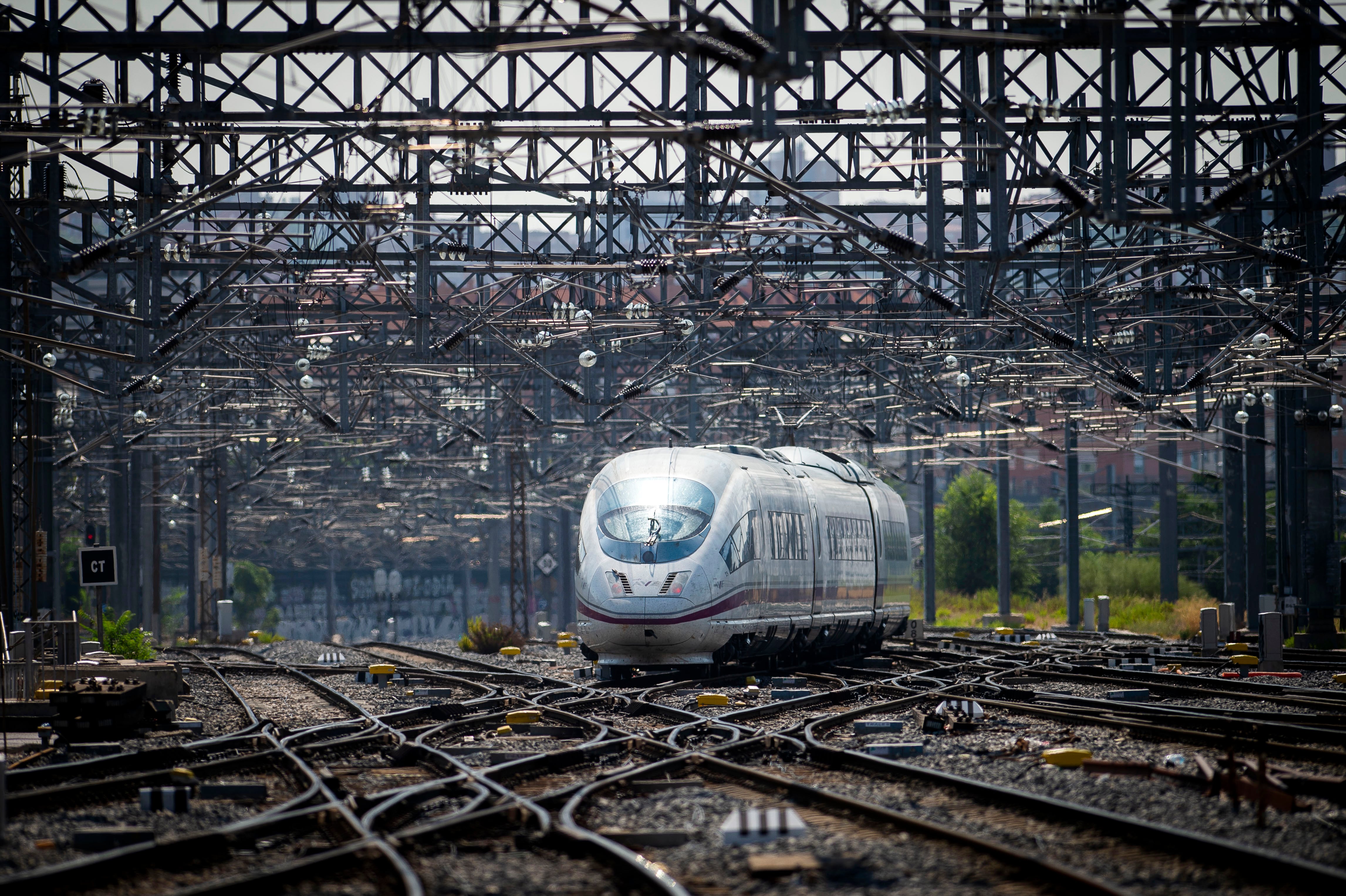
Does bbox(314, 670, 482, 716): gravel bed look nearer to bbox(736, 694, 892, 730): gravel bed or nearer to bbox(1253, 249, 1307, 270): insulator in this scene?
bbox(736, 694, 892, 730): gravel bed

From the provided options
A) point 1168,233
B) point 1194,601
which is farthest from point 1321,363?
point 1194,601

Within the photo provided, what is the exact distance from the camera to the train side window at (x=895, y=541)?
3441 cm

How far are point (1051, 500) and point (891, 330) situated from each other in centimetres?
5030

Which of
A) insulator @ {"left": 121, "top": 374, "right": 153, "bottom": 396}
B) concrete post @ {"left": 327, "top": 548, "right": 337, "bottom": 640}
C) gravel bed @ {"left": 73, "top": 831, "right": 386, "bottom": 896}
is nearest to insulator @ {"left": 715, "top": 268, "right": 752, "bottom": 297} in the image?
insulator @ {"left": 121, "top": 374, "right": 153, "bottom": 396}

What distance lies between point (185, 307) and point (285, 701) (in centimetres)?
626

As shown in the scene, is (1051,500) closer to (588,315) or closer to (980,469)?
(980,469)

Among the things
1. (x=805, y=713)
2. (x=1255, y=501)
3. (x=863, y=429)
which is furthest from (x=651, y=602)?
(x=1255, y=501)

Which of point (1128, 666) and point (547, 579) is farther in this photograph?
point (547, 579)

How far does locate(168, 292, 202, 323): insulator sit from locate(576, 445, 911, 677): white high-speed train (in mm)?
6667

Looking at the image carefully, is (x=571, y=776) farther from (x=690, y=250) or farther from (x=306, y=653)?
(x=306, y=653)

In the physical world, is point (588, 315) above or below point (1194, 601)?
above

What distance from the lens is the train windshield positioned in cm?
2308

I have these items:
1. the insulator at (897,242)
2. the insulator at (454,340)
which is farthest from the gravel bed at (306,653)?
the insulator at (897,242)

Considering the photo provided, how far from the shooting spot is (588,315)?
90.4ft
